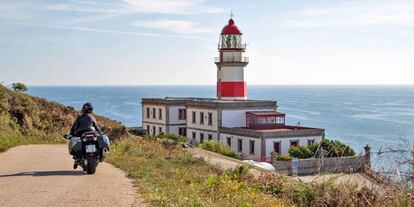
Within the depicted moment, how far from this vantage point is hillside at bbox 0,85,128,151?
1969 centimetres

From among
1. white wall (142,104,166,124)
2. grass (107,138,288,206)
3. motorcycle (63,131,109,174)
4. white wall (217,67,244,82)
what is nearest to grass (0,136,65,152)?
grass (107,138,288,206)

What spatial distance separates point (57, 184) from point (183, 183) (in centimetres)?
246

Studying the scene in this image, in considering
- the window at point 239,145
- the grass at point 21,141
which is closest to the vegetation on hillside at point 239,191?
the grass at point 21,141

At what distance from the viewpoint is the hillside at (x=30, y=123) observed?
19.7m

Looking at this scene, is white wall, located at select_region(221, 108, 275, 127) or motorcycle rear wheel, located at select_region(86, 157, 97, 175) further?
white wall, located at select_region(221, 108, 275, 127)

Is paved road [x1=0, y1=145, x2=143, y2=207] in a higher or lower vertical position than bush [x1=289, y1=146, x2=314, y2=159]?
higher

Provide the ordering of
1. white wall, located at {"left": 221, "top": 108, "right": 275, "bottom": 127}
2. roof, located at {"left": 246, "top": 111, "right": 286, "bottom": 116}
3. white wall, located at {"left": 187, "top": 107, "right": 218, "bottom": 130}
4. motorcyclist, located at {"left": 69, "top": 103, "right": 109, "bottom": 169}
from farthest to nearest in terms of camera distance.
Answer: white wall, located at {"left": 187, "top": 107, "right": 218, "bottom": 130}, white wall, located at {"left": 221, "top": 108, "right": 275, "bottom": 127}, roof, located at {"left": 246, "top": 111, "right": 286, "bottom": 116}, motorcyclist, located at {"left": 69, "top": 103, "right": 109, "bottom": 169}

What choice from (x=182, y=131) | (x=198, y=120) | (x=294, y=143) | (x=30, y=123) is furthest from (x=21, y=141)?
(x=182, y=131)

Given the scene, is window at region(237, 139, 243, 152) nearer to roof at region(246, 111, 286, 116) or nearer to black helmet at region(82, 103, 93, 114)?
roof at region(246, 111, 286, 116)

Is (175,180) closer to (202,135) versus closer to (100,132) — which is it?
(100,132)

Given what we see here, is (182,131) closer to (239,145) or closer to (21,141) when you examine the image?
(239,145)

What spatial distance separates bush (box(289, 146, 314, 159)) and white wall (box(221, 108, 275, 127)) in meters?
9.01

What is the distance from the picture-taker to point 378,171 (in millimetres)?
7859

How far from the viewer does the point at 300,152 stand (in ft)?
125
